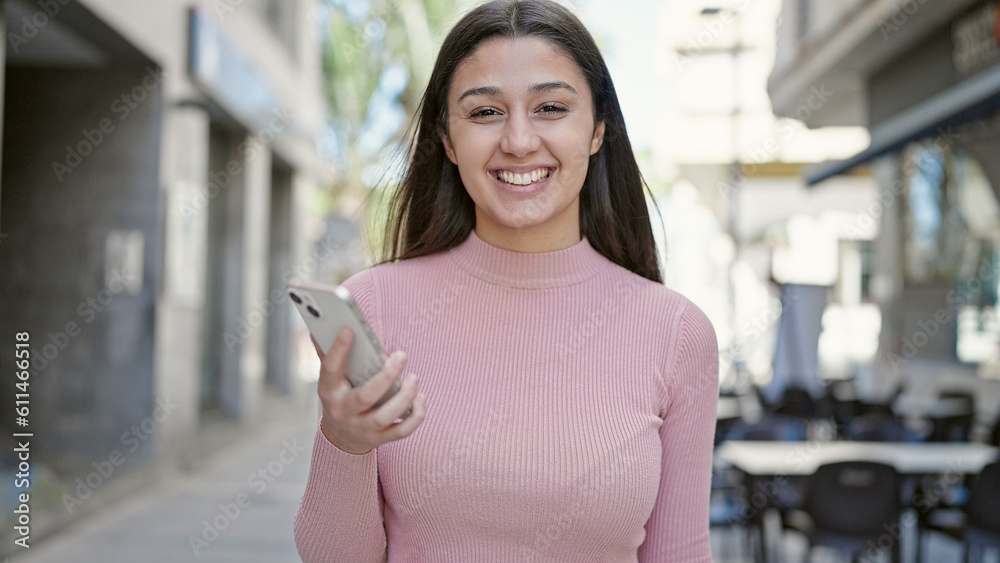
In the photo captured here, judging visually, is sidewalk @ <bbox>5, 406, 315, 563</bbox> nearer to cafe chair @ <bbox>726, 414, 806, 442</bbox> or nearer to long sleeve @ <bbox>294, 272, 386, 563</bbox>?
cafe chair @ <bbox>726, 414, 806, 442</bbox>

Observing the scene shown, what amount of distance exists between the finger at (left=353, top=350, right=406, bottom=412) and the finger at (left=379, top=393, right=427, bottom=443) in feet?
0.17

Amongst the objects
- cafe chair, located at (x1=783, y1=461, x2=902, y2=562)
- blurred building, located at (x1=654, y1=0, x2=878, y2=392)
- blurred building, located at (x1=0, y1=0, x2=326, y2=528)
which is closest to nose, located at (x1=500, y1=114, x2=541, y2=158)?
cafe chair, located at (x1=783, y1=461, x2=902, y2=562)

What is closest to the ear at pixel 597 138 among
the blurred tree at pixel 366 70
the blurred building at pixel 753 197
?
the blurred building at pixel 753 197

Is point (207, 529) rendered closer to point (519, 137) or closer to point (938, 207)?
point (519, 137)

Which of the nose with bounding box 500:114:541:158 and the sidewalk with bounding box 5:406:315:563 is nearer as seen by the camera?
the nose with bounding box 500:114:541:158

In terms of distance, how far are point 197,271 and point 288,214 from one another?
20.2 ft

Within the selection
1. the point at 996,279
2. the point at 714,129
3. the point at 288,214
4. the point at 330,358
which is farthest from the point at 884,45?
the point at 714,129

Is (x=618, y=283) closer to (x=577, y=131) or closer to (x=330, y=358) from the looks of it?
(x=577, y=131)

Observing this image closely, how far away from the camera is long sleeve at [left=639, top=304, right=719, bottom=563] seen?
1.73 meters

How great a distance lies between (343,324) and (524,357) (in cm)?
61

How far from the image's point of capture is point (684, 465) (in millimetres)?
1737

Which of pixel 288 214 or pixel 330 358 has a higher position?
pixel 288 214

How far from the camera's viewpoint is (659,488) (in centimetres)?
174

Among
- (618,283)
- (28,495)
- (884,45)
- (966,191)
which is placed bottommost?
(28,495)
